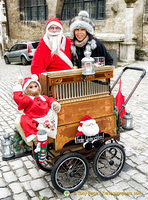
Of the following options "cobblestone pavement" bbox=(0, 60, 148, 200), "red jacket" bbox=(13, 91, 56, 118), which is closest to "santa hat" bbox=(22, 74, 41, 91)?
"red jacket" bbox=(13, 91, 56, 118)

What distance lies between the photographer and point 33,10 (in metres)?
19.5

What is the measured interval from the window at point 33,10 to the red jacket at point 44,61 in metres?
16.5

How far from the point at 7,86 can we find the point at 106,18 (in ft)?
25.6

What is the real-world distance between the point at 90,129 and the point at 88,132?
0.04 metres

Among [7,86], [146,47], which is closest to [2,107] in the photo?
[7,86]

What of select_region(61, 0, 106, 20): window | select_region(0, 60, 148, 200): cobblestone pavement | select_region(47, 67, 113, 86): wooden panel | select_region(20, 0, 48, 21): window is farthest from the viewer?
select_region(20, 0, 48, 21): window

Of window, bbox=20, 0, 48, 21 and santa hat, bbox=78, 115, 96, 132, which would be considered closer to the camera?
santa hat, bbox=78, 115, 96, 132

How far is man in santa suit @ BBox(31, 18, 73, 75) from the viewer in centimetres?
297

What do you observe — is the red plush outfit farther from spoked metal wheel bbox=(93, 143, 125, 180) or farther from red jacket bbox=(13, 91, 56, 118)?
spoked metal wheel bbox=(93, 143, 125, 180)

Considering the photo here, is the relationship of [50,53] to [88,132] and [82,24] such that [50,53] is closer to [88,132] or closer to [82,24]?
[82,24]

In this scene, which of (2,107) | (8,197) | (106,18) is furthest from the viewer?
(106,18)

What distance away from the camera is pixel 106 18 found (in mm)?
13102

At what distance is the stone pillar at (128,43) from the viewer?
11.3 metres

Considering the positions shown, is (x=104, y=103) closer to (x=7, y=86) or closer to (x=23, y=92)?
(x=23, y=92)
